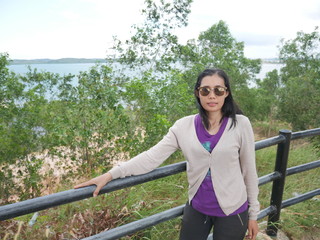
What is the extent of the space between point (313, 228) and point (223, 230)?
1614mm

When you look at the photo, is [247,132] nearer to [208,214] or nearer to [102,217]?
[208,214]

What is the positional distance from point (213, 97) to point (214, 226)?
74 centimetres

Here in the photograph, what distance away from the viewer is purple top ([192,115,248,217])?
1.58 m

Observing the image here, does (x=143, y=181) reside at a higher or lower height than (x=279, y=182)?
higher

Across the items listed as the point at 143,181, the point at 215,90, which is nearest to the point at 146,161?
the point at 143,181

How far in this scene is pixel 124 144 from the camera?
6324 millimetres

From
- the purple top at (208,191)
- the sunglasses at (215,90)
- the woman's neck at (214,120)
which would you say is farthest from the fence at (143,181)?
the sunglasses at (215,90)

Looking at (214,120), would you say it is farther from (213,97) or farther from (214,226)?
(214,226)

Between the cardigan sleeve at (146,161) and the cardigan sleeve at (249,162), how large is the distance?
379mm

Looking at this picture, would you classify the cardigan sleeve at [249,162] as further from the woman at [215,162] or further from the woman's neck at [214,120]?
the woman's neck at [214,120]

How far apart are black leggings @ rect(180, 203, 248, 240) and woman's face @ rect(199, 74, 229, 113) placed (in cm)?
60

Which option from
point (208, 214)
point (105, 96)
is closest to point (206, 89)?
point (208, 214)

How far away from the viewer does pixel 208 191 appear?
1600mm

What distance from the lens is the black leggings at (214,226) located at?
1.61 metres
